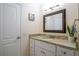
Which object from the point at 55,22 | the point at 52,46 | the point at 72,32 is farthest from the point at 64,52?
the point at 55,22

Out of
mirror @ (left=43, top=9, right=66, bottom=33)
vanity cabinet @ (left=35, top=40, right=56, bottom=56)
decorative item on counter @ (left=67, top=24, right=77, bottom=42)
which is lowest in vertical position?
vanity cabinet @ (left=35, top=40, right=56, bottom=56)

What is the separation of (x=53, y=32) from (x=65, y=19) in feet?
0.91

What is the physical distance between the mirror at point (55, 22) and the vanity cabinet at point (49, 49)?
263 millimetres

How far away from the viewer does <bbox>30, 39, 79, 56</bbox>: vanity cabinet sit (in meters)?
1.08

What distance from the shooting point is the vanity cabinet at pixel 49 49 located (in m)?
1.08

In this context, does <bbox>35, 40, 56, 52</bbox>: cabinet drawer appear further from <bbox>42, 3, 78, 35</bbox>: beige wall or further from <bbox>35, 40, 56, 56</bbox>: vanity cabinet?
<bbox>42, 3, 78, 35</bbox>: beige wall

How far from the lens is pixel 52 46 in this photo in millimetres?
1318

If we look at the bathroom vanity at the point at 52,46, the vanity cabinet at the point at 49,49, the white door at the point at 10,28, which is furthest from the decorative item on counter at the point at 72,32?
the white door at the point at 10,28

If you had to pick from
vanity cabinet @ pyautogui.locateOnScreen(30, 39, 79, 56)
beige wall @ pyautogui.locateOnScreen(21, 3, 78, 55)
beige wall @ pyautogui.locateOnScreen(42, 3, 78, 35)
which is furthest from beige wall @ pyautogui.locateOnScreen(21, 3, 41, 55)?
beige wall @ pyautogui.locateOnScreen(42, 3, 78, 35)

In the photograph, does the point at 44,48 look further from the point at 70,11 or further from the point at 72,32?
the point at 70,11

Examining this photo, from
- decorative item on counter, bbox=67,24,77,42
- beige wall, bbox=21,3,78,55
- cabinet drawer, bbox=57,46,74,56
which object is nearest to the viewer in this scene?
cabinet drawer, bbox=57,46,74,56

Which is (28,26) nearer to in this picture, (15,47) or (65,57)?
(15,47)

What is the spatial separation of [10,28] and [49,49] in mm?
585

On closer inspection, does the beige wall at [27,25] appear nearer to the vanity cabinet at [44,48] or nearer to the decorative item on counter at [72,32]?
the vanity cabinet at [44,48]
